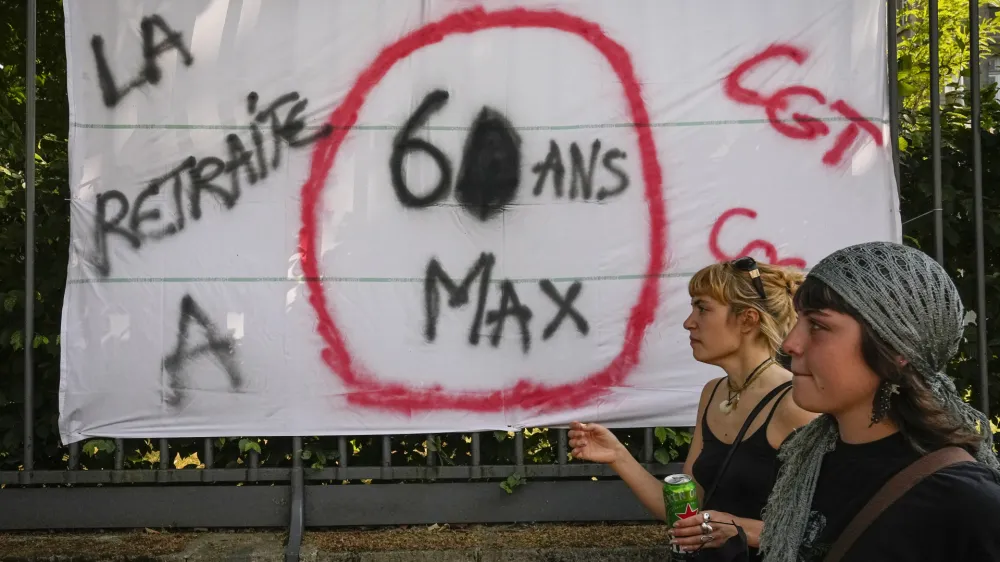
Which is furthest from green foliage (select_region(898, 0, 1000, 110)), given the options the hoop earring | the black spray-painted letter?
the hoop earring

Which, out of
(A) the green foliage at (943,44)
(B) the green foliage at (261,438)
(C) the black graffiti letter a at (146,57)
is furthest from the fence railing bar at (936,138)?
(C) the black graffiti letter a at (146,57)

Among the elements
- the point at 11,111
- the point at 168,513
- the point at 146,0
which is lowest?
the point at 168,513

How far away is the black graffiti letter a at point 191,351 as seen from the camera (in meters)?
4.42

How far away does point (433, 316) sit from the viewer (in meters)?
4.46

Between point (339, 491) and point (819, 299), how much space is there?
3.16 meters

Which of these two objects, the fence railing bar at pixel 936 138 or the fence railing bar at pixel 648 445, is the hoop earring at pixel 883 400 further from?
the fence railing bar at pixel 936 138

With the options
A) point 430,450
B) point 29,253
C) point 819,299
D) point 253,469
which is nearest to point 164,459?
point 253,469

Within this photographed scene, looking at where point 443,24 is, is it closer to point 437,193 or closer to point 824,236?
point 437,193

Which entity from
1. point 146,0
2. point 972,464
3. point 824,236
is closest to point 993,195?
point 824,236

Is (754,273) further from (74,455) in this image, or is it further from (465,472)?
(74,455)

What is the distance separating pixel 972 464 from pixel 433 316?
2973 mm

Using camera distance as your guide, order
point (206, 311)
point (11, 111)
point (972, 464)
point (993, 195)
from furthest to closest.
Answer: point (11, 111) → point (993, 195) → point (206, 311) → point (972, 464)

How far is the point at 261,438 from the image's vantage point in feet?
15.3

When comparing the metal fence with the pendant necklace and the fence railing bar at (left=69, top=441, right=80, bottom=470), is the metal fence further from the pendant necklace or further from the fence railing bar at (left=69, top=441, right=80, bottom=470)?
the pendant necklace
